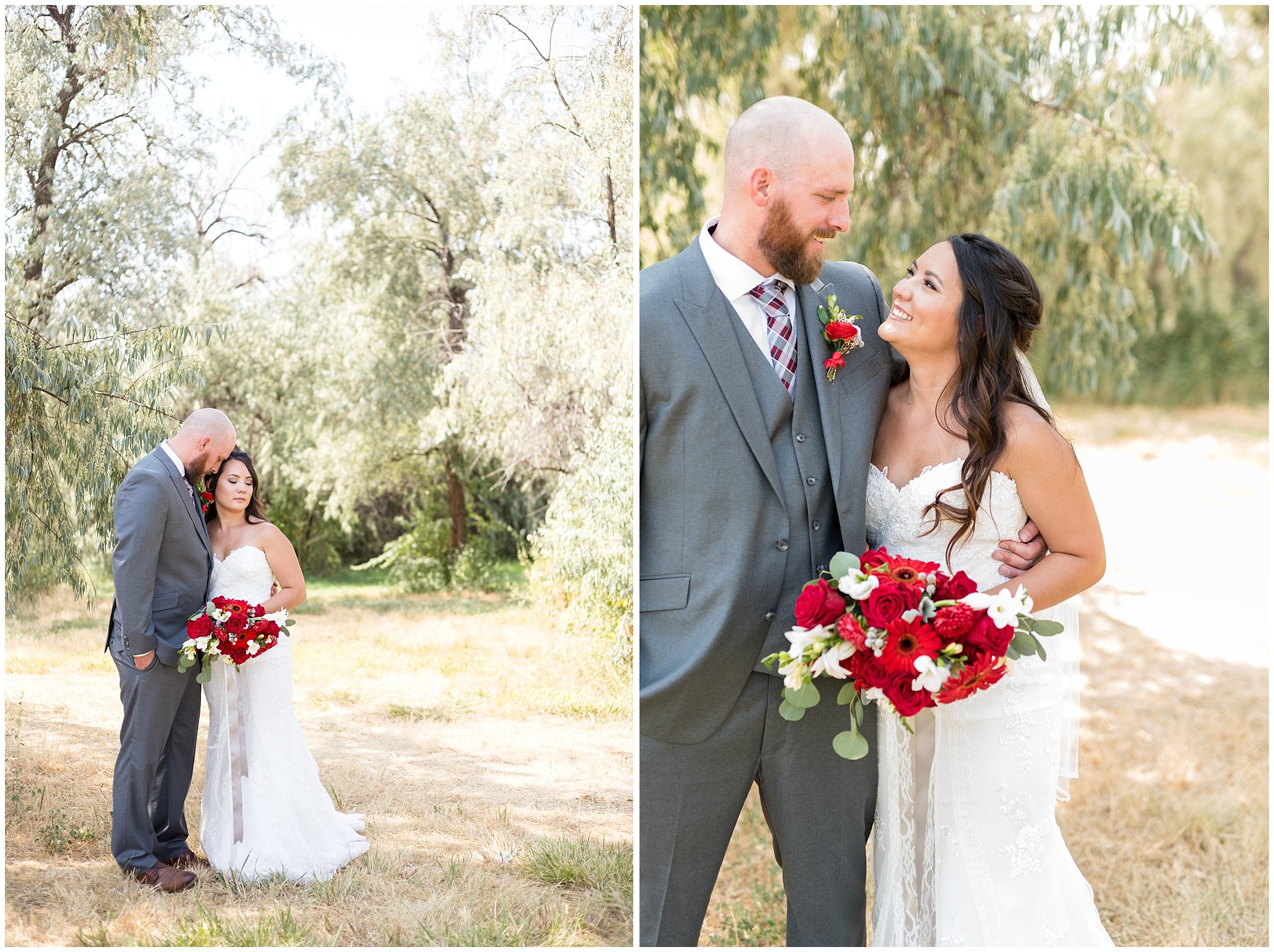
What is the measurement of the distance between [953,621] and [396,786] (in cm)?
149

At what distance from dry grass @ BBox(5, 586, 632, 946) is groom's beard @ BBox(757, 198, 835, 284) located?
3.62 ft

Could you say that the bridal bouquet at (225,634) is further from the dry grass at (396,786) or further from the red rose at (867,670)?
the red rose at (867,670)

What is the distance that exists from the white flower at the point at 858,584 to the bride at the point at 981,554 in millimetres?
393

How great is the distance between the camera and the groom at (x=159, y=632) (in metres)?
2.53

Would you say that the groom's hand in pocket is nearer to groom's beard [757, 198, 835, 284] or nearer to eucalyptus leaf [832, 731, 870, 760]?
eucalyptus leaf [832, 731, 870, 760]

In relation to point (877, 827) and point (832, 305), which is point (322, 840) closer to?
point (877, 827)

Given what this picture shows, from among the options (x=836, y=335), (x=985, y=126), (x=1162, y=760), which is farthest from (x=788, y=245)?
(x=1162, y=760)

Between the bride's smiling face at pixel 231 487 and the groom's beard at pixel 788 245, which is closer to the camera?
the groom's beard at pixel 788 245

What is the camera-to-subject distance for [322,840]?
8.61 ft

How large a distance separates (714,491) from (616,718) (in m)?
0.68

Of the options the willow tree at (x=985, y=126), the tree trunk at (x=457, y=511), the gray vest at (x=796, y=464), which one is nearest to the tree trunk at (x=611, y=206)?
the gray vest at (x=796, y=464)

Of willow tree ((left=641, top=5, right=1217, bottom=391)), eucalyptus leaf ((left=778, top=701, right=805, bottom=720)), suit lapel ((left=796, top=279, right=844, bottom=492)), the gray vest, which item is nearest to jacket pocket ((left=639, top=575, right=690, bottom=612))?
the gray vest

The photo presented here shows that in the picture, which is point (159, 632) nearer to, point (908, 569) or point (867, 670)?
point (867, 670)

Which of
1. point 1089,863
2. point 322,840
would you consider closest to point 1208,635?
point 1089,863
